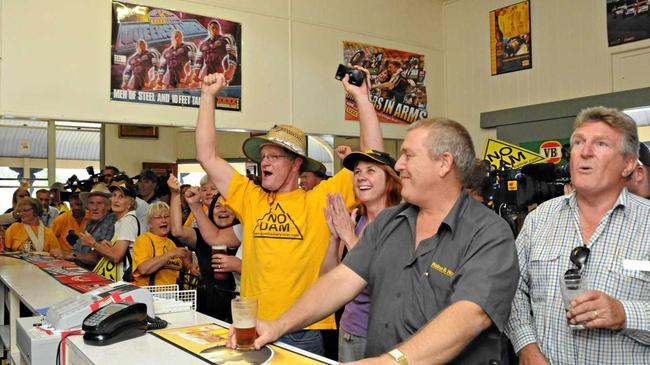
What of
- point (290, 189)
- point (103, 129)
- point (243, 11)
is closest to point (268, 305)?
point (290, 189)

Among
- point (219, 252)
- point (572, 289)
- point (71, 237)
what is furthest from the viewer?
point (71, 237)

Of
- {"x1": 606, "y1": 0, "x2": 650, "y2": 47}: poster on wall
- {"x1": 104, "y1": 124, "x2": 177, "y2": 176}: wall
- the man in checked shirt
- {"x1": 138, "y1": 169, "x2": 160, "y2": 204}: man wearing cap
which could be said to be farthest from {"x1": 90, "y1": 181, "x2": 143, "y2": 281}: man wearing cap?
{"x1": 606, "y1": 0, "x2": 650, "y2": 47}: poster on wall

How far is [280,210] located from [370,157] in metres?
0.50

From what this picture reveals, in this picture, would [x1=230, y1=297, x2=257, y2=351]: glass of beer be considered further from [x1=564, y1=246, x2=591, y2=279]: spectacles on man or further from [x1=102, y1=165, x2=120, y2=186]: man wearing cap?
[x1=102, y1=165, x2=120, y2=186]: man wearing cap

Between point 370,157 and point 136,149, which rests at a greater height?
point 136,149

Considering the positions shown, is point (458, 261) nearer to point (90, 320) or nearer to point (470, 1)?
point (90, 320)

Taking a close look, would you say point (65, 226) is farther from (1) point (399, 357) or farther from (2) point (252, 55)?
(1) point (399, 357)

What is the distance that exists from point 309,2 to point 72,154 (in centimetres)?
292

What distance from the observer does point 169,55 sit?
5543 mm

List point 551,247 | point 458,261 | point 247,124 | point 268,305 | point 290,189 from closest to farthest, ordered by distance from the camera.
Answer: point 458,261 → point 551,247 → point 268,305 → point 290,189 → point 247,124

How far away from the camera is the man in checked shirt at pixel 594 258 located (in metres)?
1.82

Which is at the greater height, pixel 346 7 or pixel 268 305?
pixel 346 7

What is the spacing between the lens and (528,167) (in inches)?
127

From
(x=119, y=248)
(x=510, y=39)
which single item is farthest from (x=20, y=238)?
(x=510, y=39)
